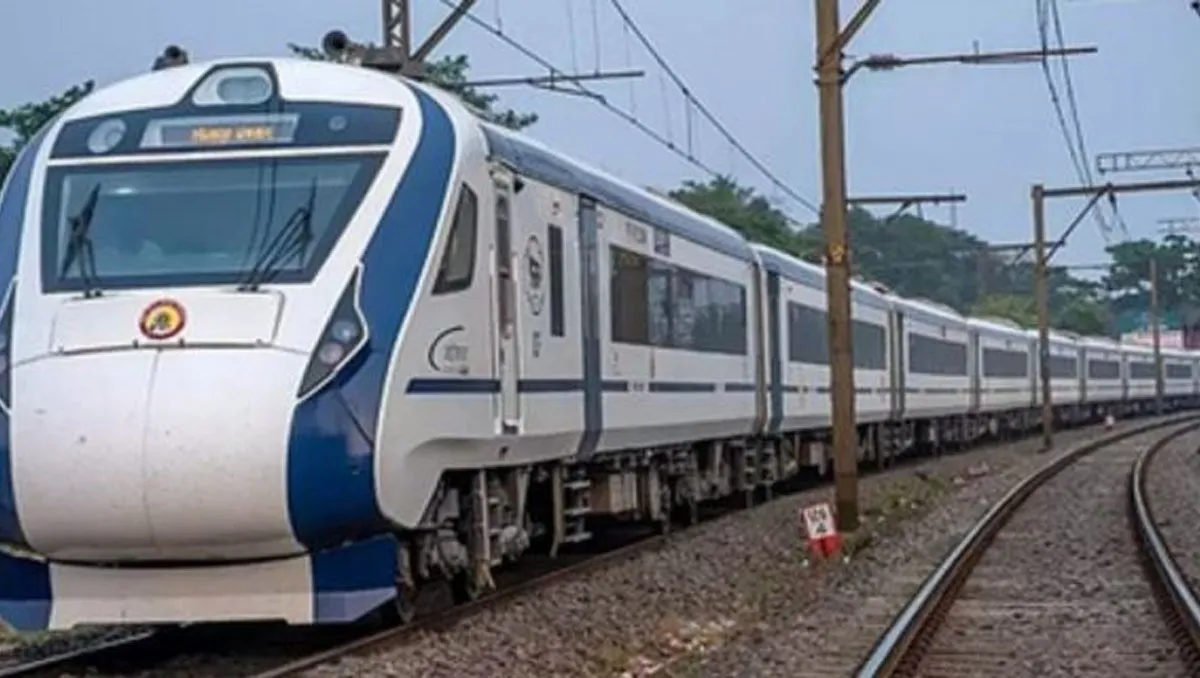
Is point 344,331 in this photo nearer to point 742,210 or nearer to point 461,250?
point 461,250

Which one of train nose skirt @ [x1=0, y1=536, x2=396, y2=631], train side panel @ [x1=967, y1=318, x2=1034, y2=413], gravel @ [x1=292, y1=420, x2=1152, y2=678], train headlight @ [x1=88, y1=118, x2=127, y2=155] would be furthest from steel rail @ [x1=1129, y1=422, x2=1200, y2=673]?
train side panel @ [x1=967, y1=318, x2=1034, y2=413]

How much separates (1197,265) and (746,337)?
97908 mm

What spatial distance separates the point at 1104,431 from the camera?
61375 mm

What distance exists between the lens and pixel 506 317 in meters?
12.9

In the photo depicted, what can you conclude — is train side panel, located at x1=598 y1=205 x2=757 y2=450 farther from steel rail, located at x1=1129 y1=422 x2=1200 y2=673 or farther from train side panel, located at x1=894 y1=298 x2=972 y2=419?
train side panel, located at x1=894 y1=298 x2=972 y2=419

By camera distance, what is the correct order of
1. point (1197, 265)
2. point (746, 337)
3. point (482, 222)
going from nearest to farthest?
point (482, 222) < point (746, 337) < point (1197, 265)

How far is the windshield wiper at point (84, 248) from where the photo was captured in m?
10.9

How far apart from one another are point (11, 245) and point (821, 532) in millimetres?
8831

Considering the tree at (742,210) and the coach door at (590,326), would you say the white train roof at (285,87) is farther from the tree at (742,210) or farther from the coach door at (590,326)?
the tree at (742,210)

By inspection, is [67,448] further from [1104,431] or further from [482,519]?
[1104,431]

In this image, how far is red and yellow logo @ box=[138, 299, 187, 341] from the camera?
1036 centimetres

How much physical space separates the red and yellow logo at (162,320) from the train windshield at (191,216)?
22 centimetres

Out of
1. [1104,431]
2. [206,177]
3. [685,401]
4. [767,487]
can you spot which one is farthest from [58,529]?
[1104,431]

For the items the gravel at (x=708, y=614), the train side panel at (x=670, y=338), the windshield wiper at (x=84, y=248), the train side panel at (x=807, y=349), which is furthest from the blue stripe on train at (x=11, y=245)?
the train side panel at (x=807, y=349)
